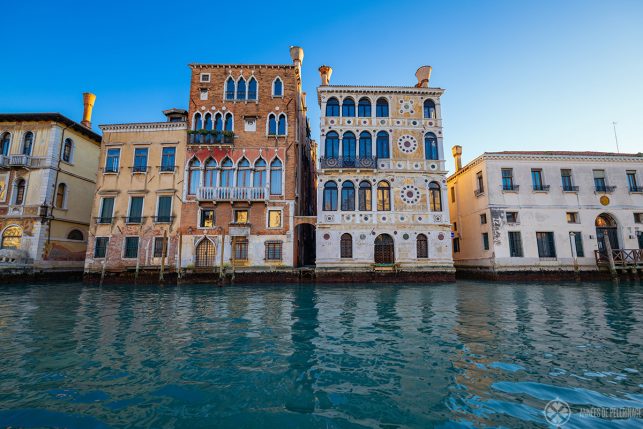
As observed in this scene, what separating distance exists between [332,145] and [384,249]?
7.76m

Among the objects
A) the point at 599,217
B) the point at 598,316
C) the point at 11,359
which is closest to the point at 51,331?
the point at 11,359

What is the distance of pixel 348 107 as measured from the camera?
22.0 metres

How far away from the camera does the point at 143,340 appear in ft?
19.8

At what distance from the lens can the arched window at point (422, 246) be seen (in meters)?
20.4

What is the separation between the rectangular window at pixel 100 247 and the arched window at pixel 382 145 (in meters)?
19.2

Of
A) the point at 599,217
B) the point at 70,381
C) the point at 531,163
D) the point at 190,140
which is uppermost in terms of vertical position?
the point at 190,140

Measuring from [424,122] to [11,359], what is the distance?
72.8ft

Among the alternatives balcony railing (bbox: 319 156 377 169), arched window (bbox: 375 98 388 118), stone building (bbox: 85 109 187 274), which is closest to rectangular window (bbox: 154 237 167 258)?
stone building (bbox: 85 109 187 274)

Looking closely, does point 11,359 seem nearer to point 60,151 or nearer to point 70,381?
point 70,381

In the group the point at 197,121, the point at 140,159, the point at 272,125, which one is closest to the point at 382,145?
the point at 272,125

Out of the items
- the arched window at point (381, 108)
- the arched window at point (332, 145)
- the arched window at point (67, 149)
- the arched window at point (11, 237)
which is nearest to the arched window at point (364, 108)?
the arched window at point (381, 108)

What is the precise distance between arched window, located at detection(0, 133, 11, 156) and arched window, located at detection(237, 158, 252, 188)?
16363 mm

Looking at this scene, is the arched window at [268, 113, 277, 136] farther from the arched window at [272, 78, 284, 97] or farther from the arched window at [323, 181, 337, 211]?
the arched window at [323, 181, 337, 211]

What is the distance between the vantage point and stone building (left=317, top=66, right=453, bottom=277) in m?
20.3
